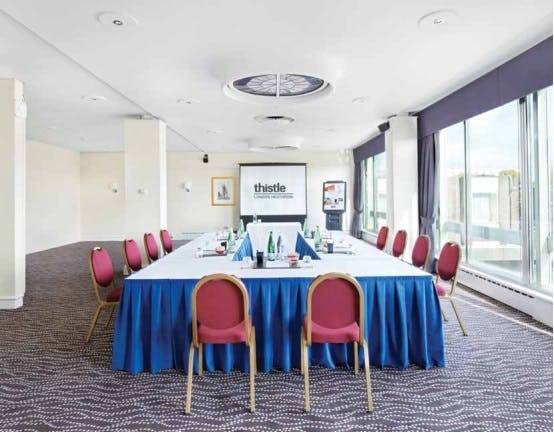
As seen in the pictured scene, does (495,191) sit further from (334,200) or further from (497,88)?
(334,200)

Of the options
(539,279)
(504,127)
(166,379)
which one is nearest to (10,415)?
(166,379)

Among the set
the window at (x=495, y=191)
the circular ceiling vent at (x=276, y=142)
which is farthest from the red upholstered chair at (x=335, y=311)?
the circular ceiling vent at (x=276, y=142)

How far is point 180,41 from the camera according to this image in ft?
11.7

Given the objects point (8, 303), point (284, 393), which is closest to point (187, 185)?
point (8, 303)

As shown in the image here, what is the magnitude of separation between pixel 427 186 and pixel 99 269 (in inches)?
215

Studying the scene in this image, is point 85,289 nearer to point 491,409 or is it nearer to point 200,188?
point 491,409

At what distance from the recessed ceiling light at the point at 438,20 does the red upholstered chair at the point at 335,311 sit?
92.4 inches

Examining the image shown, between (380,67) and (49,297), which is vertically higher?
(380,67)

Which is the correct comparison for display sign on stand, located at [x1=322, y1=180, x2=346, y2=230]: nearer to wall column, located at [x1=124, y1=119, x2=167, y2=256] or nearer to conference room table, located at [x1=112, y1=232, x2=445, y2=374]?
wall column, located at [x1=124, y1=119, x2=167, y2=256]

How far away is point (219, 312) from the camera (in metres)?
2.48

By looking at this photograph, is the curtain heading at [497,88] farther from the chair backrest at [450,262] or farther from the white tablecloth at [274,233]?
the white tablecloth at [274,233]

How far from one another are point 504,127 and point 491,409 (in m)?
4.03

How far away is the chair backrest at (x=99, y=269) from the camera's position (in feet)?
11.7

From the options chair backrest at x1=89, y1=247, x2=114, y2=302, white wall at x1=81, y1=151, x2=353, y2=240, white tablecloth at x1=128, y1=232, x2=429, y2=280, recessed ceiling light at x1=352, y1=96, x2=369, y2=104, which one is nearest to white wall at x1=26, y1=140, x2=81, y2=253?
white wall at x1=81, y1=151, x2=353, y2=240
